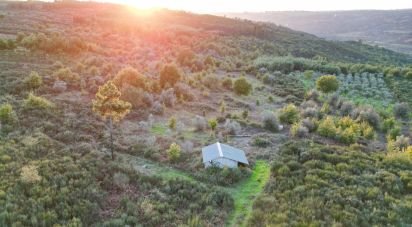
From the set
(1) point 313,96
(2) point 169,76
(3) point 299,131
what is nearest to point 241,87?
(2) point 169,76

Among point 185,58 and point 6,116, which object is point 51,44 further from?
point 6,116

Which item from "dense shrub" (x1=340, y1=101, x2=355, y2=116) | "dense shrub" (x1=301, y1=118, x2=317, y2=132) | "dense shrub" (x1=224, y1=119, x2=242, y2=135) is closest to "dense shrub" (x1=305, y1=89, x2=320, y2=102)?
→ "dense shrub" (x1=340, y1=101, x2=355, y2=116)

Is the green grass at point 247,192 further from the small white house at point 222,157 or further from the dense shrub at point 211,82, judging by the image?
the dense shrub at point 211,82

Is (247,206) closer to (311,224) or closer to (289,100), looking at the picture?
(311,224)

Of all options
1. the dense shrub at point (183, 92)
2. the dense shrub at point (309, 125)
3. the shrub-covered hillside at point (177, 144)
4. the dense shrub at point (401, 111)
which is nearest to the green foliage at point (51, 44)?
the shrub-covered hillside at point (177, 144)

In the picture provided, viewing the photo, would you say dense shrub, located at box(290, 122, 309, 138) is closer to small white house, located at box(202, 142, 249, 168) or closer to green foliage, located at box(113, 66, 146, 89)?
small white house, located at box(202, 142, 249, 168)

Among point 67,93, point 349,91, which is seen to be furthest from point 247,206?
point 349,91

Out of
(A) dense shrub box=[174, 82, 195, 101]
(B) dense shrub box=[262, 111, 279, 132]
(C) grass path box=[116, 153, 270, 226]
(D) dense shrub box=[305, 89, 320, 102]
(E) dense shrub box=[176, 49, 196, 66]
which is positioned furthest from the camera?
(E) dense shrub box=[176, 49, 196, 66]
